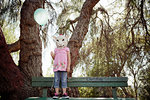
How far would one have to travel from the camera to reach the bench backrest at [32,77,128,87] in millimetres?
2459

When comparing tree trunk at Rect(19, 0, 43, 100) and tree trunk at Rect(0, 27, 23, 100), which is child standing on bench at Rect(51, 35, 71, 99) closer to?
tree trunk at Rect(19, 0, 43, 100)

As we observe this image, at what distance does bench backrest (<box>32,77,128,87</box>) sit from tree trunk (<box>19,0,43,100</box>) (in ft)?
0.69

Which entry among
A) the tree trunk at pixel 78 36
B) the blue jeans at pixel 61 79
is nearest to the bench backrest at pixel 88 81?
the blue jeans at pixel 61 79

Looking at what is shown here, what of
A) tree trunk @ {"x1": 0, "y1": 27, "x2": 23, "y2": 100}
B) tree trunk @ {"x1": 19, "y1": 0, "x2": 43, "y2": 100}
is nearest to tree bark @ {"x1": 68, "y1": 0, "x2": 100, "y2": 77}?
tree trunk @ {"x1": 19, "y1": 0, "x2": 43, "y2": 100}

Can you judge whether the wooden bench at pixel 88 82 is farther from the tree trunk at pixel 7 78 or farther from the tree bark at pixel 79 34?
the tree bark at pixel 79 34

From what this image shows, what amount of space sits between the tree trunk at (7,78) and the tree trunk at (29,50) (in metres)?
0.14

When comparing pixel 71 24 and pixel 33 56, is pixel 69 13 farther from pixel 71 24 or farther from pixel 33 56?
pixel 33 56

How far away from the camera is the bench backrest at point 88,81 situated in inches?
96.8

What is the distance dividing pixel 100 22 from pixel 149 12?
1636 millimetres

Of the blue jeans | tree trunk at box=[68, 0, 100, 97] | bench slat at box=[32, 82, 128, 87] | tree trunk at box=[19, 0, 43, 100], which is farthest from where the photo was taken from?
tree trunk at box=[68, 0, 100, 97]

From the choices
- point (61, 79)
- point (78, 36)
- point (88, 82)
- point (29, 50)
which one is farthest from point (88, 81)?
point (78, 36)

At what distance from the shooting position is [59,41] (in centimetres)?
246

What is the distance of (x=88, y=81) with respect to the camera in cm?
250

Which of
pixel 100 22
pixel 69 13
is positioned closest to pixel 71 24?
pixel 69 13
